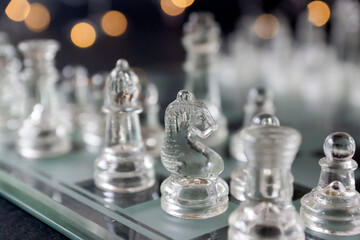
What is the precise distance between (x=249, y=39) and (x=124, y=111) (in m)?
2.01

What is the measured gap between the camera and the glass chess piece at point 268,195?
2.87 feet

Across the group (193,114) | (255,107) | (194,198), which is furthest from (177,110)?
(255,107)

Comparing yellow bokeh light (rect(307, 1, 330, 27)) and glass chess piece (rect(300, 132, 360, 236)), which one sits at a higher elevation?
yellow bokeh light (rect(307, 1, 330, 27))

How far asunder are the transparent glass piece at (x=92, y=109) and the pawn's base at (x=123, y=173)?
339 millimetres

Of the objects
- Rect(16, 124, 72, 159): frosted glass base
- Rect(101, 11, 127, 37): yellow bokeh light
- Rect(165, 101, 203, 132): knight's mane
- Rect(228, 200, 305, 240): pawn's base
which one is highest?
Rect(101, 11, 127, 37): yellow bokeh light

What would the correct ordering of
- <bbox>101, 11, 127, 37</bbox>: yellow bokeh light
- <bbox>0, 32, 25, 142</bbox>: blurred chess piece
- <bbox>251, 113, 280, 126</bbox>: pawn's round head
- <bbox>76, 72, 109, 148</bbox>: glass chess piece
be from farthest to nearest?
<bbox>101, 11, 127, 37</bbox>: yellow bokeh light
<bbox>0, 32, 25, 142</bbox>: blurred chess piece
<bbox>76, 72, 109, 148</bbox>: glass chess piece
<bbox>251, 113, 280, 126</bbox>: pawn's round head

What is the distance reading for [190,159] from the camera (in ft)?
3.50

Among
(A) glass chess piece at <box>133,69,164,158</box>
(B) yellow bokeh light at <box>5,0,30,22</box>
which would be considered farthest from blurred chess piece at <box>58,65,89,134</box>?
(B) yellow bokeh light at <box>5,0,30,22</box>

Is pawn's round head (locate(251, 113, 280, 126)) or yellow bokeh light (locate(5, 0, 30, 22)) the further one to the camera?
yellow bokeh light (locate(5, 0, 30, 22))

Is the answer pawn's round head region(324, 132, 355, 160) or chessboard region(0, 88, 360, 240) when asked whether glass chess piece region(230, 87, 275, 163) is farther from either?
pawn's round head region(324, 132, 355, 160)

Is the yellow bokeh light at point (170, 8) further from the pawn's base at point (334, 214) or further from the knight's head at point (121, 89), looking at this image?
the pawn's base at point (334, 214)

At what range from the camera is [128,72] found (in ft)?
4.06

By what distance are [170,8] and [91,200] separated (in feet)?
9.60

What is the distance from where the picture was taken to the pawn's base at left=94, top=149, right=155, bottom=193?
125 centimetres
